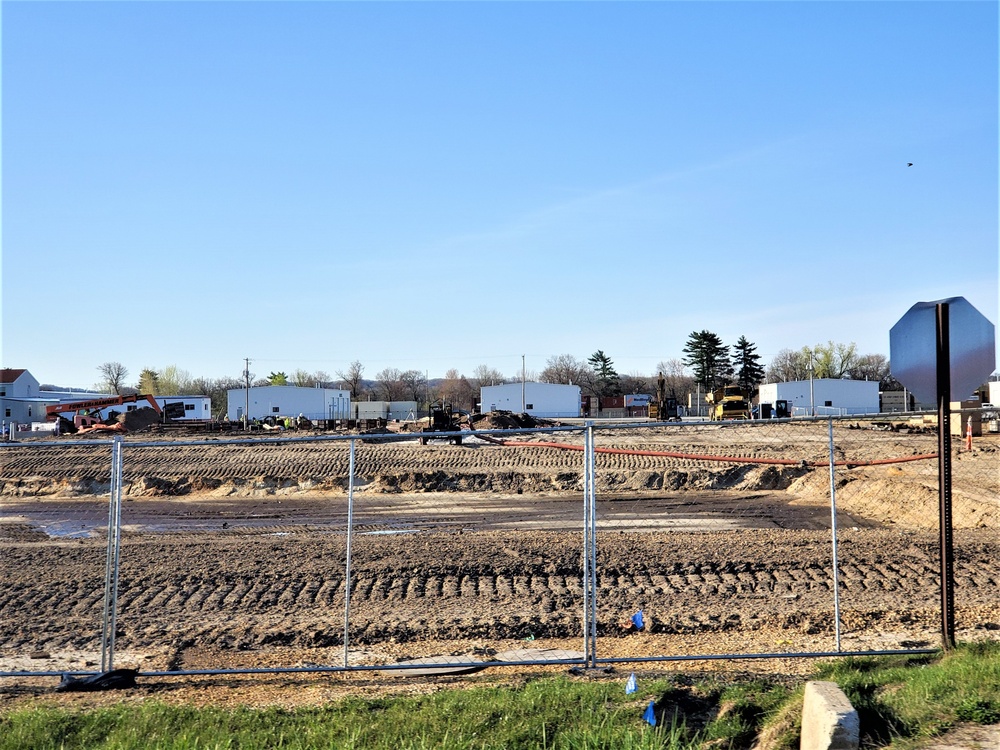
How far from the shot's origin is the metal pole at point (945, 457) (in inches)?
297

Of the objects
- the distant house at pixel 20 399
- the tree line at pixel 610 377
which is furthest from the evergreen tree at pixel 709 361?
the distant house at pixel 20 399

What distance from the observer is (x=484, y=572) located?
12.8 m

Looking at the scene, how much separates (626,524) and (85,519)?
45.7 feet

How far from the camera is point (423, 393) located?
150625mm

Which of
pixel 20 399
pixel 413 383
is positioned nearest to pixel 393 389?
pixel 413 383

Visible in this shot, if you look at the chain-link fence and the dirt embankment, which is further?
the dirt embankment

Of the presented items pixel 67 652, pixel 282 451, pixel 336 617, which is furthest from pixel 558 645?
pixel 282 451

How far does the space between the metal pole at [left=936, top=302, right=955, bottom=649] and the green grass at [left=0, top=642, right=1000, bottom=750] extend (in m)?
0.42

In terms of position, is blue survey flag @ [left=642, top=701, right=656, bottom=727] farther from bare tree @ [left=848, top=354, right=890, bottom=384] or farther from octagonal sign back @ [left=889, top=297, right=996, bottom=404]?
bare tree @ [left=848, top=354, right=890, bottom=384]

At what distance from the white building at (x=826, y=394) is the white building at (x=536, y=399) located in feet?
67.4

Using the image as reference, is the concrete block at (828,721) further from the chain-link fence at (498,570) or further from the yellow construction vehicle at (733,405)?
the yellow construction vehicle at (733,405)

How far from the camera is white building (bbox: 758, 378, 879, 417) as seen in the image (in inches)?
3140

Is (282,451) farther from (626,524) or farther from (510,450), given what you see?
(626,524)

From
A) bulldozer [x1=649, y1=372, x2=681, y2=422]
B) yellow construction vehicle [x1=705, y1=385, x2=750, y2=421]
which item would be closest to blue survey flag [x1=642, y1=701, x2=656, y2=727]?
yellow construction vehicle [x1=705, y1=385, x2=750, y2=421]
